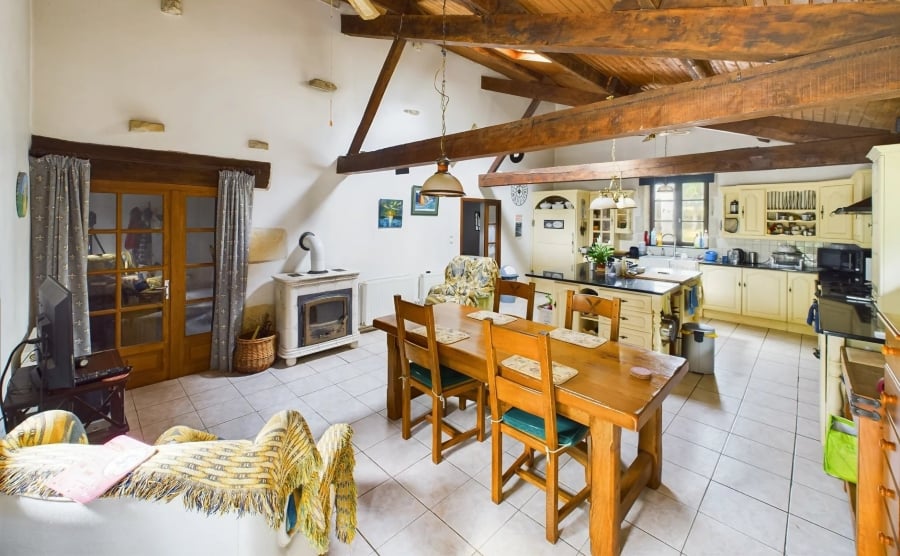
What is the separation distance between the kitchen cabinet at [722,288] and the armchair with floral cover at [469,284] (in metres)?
3.49

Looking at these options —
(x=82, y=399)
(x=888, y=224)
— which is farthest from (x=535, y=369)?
(x=82, y=399)

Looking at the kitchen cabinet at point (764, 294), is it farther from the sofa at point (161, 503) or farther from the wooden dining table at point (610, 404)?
the sofa at point (161, 503)

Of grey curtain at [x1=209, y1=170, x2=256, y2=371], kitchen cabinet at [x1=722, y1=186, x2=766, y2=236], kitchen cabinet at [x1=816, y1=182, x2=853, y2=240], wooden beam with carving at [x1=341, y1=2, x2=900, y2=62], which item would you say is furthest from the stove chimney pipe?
kitchen cabinet at [x1=816, y1=182, x2=853, y2=240]

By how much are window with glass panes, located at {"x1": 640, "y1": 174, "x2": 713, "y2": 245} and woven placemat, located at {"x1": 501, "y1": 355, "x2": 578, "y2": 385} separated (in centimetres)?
615

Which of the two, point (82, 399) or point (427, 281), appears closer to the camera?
point (82, 399)

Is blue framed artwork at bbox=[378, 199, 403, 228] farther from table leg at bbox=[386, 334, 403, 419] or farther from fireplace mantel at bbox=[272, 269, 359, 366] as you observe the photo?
table leg at bbox=[386, 334, 403, 419]

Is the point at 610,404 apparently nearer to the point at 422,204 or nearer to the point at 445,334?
the point at 445,334

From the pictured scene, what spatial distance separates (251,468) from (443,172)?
245 cm

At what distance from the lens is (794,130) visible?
381cm

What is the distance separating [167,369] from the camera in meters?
3.73

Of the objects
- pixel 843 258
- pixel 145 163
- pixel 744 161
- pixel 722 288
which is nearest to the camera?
pixel 145 163

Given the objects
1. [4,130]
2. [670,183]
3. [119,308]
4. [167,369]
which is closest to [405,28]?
[4,130]

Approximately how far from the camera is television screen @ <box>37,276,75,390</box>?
76.2 inches

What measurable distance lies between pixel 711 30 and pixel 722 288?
4.98 meters
